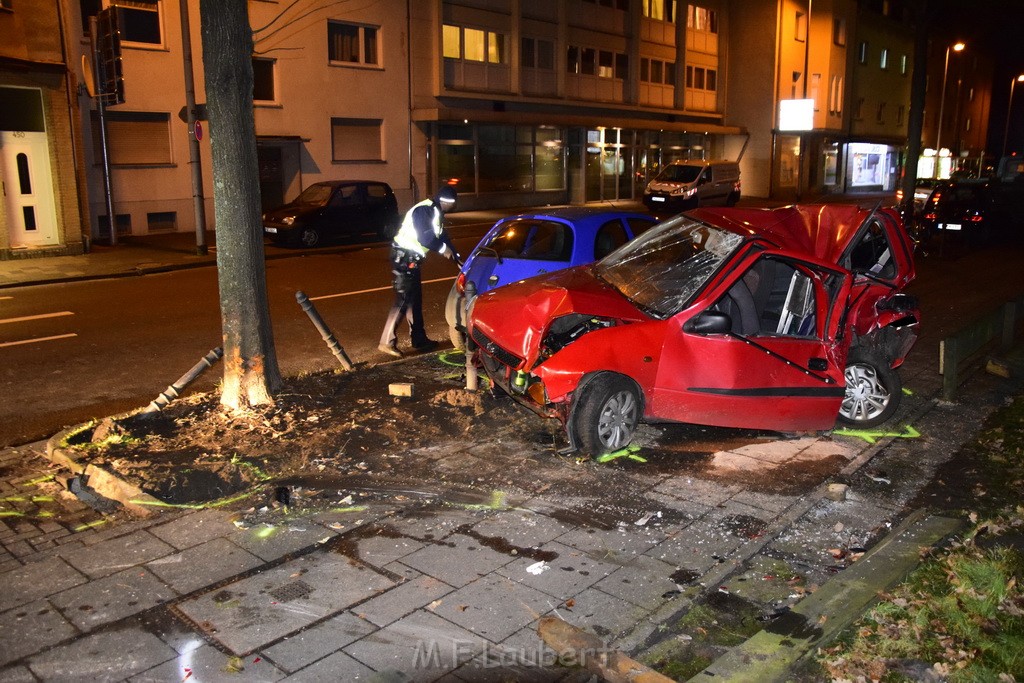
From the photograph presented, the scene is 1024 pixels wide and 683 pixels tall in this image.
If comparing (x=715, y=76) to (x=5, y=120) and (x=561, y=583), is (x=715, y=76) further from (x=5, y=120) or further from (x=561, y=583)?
(x=561, y=583)

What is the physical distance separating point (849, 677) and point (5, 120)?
20.2 metres

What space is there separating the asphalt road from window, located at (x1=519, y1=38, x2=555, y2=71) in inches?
733

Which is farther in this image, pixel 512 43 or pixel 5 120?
pixel 512 43

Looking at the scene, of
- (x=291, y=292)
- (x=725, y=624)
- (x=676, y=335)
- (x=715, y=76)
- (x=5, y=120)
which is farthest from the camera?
(x=715, y=76)

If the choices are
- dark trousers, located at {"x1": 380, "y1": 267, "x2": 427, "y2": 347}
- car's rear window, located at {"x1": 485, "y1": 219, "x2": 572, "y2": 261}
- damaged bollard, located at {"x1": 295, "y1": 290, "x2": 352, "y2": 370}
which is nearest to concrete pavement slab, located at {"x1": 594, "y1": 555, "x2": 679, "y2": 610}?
damaged bollard, located at {"x1": 295, "y1": 290, "x2": 352, "y2": 370}

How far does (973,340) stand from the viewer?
Answer: 8.56 m

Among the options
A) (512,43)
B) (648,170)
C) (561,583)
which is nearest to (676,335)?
(561,583)

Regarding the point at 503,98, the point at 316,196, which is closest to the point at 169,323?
the point at 316,196

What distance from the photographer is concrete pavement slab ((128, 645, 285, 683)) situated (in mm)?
3779

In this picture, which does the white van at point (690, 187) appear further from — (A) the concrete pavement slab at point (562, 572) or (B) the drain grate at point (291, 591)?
(B) the drain grate at point (291, 591)

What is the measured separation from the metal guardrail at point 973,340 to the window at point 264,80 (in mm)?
22067

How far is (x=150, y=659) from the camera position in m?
3.94

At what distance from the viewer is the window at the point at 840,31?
50.3 metres

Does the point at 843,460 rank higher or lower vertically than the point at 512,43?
lower
